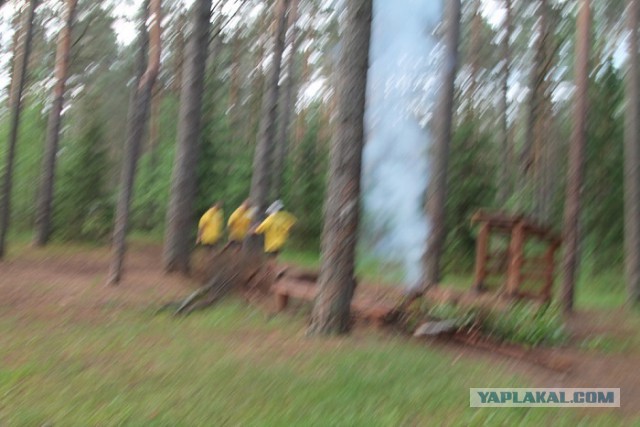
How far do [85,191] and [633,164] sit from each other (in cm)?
1789

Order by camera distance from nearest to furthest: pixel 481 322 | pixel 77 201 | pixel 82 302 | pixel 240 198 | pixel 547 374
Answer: pixel 547 374
pixel 481 322
pixel 82 302
pixel 77 201
pixel 240 198

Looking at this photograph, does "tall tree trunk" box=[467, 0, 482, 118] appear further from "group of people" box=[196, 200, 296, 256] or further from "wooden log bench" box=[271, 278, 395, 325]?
"wooden log bench" box=[271, 278, 395, 325]

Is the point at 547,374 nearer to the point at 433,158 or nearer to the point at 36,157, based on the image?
the point at 433,158

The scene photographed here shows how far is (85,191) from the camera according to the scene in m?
23.9

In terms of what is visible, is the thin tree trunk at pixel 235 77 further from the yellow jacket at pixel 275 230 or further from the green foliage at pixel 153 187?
the yellow jacket at pixel 275 230

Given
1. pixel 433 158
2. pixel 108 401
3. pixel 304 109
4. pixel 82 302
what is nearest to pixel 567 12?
pixel 433 158

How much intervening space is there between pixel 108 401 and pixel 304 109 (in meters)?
32.2

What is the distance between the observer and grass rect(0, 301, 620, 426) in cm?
560

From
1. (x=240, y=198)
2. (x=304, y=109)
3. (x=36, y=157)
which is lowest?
(x=240, y=198)

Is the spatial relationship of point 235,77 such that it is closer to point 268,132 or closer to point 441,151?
point 268,132

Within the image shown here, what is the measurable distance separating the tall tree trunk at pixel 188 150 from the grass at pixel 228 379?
5.35 metres

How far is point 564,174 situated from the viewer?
Answer: 2631 cm

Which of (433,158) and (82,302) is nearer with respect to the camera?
(82,302)

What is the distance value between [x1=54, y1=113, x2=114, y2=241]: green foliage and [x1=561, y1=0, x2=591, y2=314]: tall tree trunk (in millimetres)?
16361
